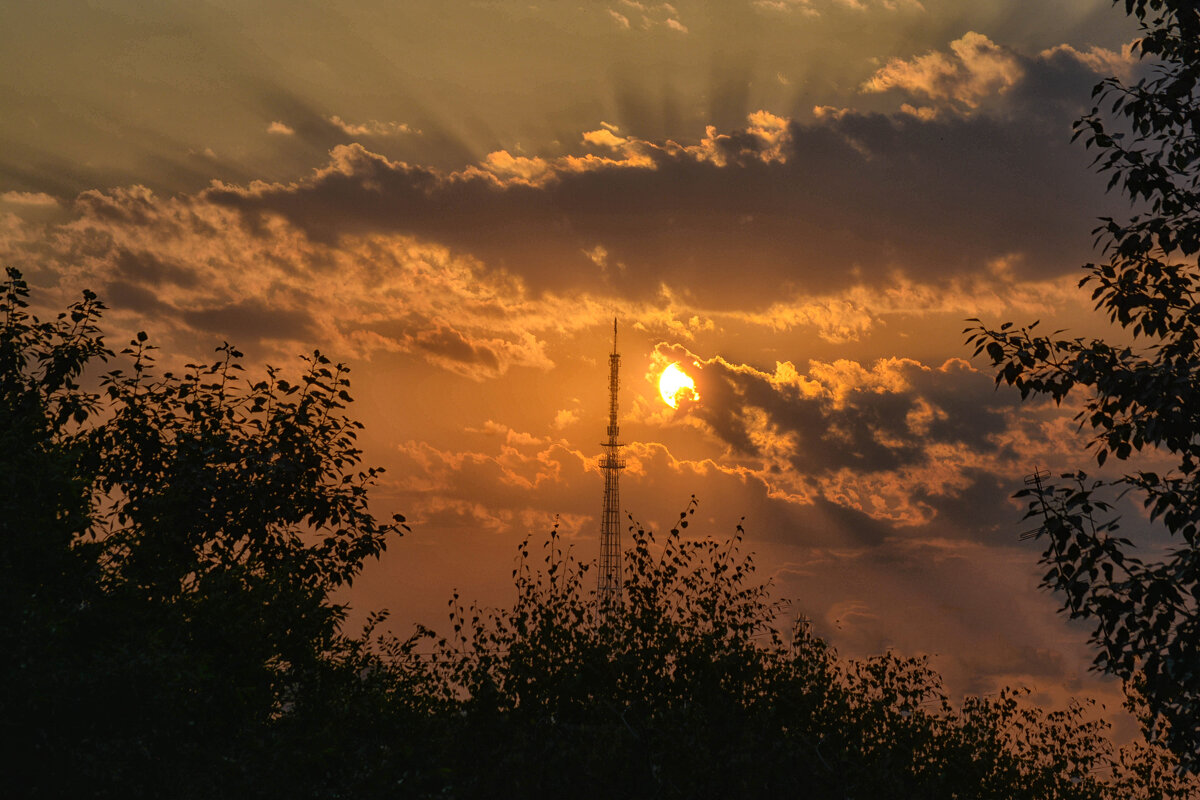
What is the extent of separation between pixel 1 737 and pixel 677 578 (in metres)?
10.9

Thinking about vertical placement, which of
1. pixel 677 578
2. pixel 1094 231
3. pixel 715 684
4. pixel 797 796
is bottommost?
pixel 797 796

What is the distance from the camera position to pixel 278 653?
1806 centimetres

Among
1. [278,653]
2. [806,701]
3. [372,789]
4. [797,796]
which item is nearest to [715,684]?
[806,701]

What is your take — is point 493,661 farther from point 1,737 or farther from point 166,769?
point 1,737

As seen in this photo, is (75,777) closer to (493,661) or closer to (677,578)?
(493,661)

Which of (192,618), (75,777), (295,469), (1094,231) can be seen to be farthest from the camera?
(295,469)

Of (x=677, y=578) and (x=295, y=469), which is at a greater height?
(x=295, y=469)

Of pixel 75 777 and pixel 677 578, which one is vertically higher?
pixel 677 578

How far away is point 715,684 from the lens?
16.4 m

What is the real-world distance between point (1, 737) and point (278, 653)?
562cm

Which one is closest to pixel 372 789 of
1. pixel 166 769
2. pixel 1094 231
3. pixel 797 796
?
pixel 166 769

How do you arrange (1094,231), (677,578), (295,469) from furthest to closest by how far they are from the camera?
(295,469), (677,578), (1094,231)

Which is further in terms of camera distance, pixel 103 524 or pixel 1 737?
pixel 103 524

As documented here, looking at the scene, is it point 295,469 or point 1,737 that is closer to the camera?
point 1,737
